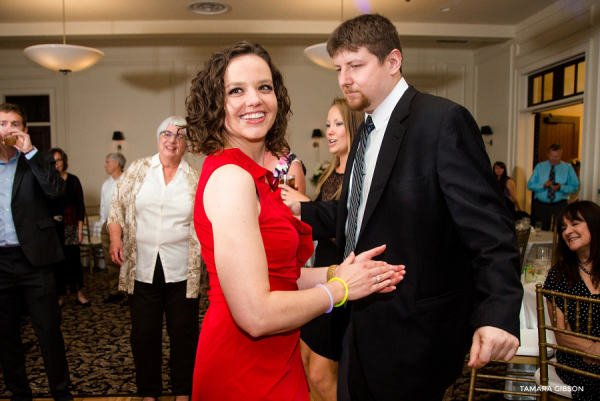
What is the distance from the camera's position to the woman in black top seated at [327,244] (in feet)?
7.00

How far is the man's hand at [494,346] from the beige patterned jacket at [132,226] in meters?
1.98

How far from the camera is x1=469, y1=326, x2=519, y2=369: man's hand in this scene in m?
1.14

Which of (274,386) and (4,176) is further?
(4,176)

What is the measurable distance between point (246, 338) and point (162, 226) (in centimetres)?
177

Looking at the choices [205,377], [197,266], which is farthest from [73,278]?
[205,377]

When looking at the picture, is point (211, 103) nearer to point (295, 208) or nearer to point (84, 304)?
point (295, 208)

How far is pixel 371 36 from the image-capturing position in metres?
1.61

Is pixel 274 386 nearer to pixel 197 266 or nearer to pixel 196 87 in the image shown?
pixel 196 87

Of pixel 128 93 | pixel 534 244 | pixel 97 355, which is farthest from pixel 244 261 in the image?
pixel 128 93

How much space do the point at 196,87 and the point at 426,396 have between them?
4.13ft

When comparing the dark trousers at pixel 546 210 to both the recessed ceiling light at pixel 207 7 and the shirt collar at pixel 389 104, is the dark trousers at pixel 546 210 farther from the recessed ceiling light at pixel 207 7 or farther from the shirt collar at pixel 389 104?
the shirt collar at pixel 389 104

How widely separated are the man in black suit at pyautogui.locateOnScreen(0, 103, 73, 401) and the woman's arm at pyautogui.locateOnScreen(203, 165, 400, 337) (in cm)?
224

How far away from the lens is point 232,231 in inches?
39.8

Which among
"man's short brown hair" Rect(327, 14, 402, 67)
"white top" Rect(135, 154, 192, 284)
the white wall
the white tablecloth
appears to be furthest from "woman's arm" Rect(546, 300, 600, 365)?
the white wall
